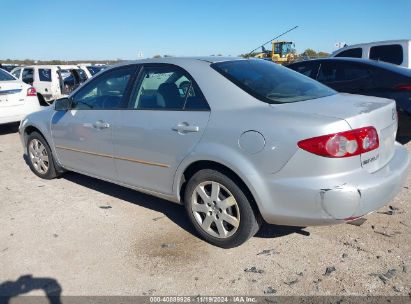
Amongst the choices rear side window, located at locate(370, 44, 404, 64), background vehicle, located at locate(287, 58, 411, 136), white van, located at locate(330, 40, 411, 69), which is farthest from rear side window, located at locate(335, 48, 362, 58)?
background vehicle, located at locate(287, 58, 411, 136)

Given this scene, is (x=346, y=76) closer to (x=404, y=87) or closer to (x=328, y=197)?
(x=404, y=87)

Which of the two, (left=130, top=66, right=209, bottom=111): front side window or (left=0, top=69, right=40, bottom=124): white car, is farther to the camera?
(left=0, top=69, right=40, bottom=124): white car

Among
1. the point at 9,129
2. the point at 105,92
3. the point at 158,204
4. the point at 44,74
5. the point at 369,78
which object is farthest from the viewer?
the point at 44,74

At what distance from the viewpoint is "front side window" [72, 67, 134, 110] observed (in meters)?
4.05

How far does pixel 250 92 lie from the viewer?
3.19 metres

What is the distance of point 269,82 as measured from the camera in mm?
3461

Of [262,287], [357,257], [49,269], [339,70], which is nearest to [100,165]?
[49,269]

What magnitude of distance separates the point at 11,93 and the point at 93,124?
201 inches

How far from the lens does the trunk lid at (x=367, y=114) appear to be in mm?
2795

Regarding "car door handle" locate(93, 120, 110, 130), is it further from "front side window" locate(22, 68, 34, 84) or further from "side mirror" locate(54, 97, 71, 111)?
"front side window" locate(22, 68, 34, 84)

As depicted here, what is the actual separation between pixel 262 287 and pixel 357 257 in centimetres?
87

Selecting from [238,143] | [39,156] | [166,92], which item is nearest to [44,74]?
[39,156]

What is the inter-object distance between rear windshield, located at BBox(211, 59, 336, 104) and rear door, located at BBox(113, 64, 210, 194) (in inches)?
14.3

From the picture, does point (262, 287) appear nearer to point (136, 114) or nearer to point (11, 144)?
point (136, 114)
